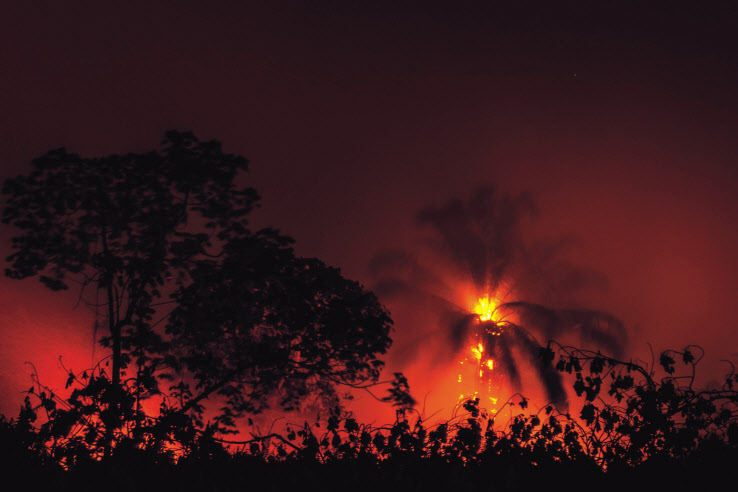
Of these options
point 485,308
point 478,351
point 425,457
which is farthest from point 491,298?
point 425,457

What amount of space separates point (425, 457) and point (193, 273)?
18.9ft

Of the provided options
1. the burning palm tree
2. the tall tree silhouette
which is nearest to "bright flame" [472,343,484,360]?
the burning palm tree

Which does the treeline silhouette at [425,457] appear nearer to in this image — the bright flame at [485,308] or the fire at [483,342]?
the fire at [483,342]

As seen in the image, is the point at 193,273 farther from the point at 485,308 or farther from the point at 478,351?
the point at 485,308

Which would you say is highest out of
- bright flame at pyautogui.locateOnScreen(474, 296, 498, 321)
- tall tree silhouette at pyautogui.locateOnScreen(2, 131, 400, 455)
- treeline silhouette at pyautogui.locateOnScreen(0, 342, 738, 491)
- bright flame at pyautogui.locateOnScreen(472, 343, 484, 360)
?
bright flame at pyautogui.locateOnScreen(474, 296, 498, 321)

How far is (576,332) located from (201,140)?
8.45 meters

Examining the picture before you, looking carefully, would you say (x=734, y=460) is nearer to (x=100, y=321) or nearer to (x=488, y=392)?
(x=100, y=321)

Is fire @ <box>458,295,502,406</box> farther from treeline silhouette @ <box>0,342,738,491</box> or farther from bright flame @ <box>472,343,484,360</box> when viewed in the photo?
treeline silhouette @ <box>0,342,738,491</box>

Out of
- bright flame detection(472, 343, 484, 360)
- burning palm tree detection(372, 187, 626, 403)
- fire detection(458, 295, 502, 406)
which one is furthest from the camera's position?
bright flame detection(472, 343, 484, 360)

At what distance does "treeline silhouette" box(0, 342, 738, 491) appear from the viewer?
4066mm

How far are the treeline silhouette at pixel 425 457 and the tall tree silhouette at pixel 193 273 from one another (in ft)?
12.5

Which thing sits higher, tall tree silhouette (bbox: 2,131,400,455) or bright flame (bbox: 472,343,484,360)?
bright flame (bbox: 472,343,484,360)

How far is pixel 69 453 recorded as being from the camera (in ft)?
16.2

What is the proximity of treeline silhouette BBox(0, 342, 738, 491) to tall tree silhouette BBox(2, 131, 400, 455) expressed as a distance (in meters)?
3.83
